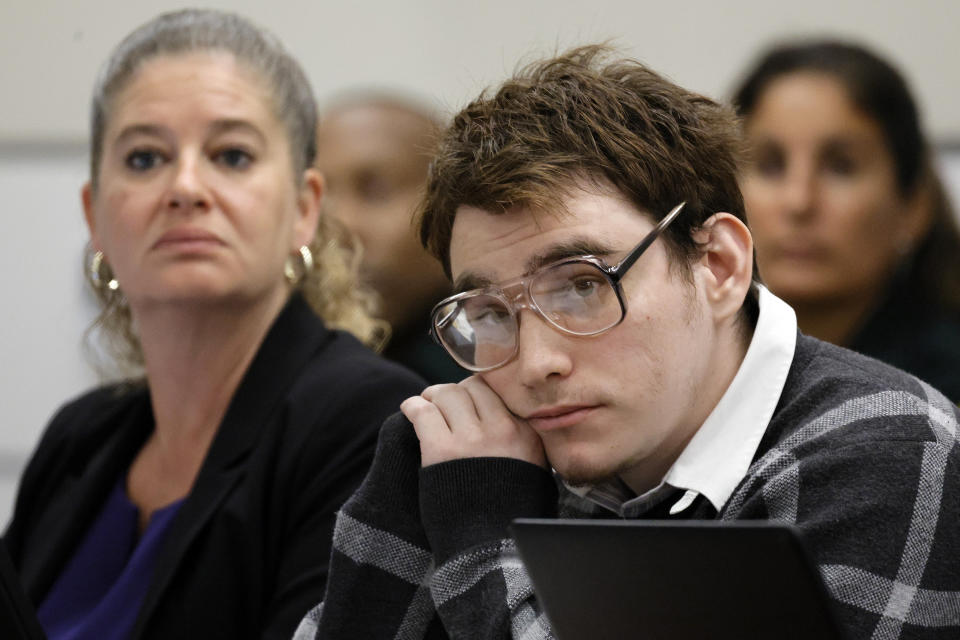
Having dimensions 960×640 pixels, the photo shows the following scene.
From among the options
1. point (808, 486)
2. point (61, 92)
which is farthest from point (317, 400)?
point (61, 92)

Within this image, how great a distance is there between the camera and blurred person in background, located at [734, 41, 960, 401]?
2.89 meters

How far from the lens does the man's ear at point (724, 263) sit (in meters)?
1.45

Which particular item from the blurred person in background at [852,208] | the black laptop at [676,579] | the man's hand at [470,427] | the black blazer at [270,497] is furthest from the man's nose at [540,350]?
the blurred person in background at [852,208]

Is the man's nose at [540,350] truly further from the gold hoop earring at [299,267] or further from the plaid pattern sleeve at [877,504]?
the gold hoop earring at [299,267]

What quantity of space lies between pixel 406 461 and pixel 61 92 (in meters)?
3.05

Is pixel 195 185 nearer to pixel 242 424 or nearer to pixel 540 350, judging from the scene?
pixel 242 424

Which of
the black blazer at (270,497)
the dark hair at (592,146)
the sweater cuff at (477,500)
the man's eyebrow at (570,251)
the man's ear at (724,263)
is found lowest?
the black blazer at (270,497)

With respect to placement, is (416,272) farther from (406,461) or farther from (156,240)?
(406,461)

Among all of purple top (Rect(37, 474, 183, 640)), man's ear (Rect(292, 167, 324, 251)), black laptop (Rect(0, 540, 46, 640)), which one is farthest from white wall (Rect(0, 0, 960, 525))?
black laptop (Rect(0, 540, 46, 640))

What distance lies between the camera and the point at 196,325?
2217 mm

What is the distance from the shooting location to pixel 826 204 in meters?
2.90

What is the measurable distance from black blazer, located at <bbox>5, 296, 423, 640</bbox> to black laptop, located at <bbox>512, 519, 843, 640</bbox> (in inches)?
32.1

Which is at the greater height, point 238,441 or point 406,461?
point 406,461

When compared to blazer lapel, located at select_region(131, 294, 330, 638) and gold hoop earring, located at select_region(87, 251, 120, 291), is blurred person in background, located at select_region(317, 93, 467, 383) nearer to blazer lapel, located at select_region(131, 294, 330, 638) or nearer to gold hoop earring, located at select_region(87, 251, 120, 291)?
gold hoop earring, located at select_region(87, 251, 120, 291)
